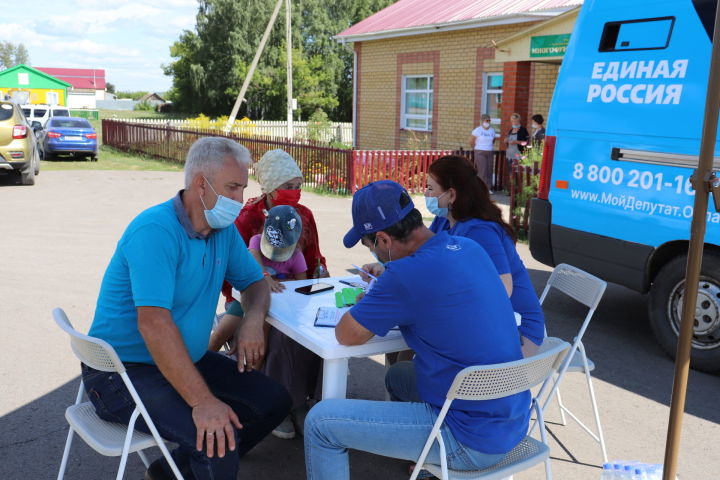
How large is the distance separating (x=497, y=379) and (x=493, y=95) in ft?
54.2

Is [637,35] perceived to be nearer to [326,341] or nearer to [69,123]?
[326,341]

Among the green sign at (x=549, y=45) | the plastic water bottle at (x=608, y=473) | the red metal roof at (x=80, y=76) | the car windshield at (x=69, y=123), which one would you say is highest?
the red metal roof at (x=80, y=76)

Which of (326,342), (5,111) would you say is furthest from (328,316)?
(5,111)

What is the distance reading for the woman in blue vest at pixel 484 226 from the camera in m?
3.43

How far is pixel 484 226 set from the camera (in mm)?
3471

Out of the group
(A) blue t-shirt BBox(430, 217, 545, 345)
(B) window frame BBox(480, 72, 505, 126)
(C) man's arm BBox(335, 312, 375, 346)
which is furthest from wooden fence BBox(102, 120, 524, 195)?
(C) man's arm BBox(335, 312, 375, 346)

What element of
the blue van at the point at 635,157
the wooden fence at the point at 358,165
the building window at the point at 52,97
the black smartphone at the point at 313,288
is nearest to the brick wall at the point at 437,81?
the wooden fence at the point at 358,165

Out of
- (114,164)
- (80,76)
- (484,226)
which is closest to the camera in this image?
(484,226)

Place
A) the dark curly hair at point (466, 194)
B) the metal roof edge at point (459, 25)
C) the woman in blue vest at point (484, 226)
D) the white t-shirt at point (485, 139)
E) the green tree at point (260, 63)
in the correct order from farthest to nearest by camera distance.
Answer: the green tree at point (260, 63), the metal roof edge at point (459, 25), the white t-shirt at point (485, 139), the dark curly hair at point (466, 194), the woman in blue vest at point (484, 226)

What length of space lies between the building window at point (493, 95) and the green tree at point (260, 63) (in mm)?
32924

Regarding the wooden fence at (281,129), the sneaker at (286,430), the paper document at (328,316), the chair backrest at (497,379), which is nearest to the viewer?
the chair backrest at (497,379)

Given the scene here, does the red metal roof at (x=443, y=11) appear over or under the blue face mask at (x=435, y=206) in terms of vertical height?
over

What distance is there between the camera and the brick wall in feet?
58.4

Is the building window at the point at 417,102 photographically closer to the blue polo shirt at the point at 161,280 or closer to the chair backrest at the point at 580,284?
the chair backrest at the point at 580,284
